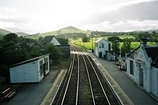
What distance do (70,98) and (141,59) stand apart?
9250 millimetres

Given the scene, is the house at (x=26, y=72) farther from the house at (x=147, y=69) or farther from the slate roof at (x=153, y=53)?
the slate roof at (x=153, y=53)

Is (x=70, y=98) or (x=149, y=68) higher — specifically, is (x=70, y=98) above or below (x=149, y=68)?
below

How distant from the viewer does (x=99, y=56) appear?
63.4m

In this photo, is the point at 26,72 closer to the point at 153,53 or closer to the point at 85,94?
the point at 85,94

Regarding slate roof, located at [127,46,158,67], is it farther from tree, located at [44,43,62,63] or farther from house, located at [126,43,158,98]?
tree, located at [44,43,62,63]

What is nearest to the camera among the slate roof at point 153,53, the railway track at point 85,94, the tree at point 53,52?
the railway track at point 85,94

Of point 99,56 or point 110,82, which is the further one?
point 99,56

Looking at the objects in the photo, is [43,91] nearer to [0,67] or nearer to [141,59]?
[0,67]

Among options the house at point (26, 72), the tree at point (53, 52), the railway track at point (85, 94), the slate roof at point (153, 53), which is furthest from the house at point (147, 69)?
the tree at point (53, 52)

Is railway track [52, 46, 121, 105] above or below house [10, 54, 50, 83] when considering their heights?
below

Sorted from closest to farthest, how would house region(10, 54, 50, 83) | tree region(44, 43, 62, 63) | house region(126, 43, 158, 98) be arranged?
house region(126, 43, 158, 98) → house region(10, 54, 50, 83) → tree region(44, 43, 62, 63)

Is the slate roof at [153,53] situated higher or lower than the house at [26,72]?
higher

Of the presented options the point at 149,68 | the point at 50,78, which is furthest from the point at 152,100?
the point at 50,78

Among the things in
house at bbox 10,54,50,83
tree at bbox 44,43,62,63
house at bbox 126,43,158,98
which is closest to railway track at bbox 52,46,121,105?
house at bbox 126,43,158,98
